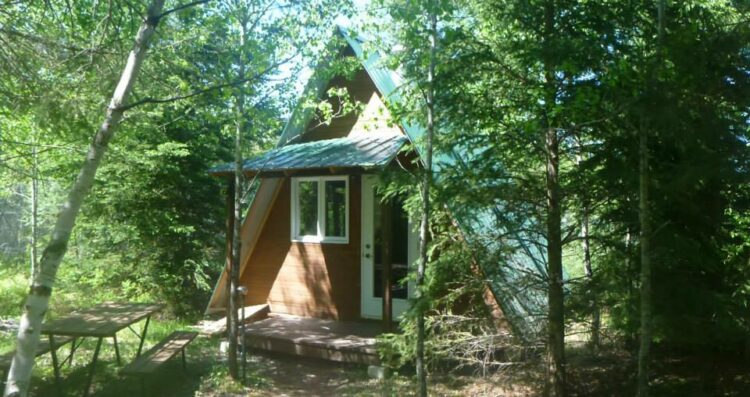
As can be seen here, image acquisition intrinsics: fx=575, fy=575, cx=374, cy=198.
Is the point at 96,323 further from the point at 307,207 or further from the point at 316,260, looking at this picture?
the point at 307,207

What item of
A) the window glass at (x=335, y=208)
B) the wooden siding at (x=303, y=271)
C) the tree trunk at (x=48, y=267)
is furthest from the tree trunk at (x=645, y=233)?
the window glass at (x=335, y=208)

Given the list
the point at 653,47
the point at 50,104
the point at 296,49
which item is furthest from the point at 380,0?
the point at 50,104

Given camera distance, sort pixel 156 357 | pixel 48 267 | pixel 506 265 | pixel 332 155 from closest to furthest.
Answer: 1. pixel 48 267
2. pixel 506 265
3. pixel 156 357
4. pixel 332 155

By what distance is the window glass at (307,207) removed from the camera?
9.61 m

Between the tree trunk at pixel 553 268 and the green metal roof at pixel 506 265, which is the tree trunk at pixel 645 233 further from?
the green metal roof at pixel 506 265

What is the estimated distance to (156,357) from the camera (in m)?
6.61

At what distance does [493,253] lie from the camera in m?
5.79

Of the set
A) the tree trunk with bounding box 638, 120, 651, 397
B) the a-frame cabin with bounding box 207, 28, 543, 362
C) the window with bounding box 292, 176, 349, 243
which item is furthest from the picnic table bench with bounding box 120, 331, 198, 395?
the tree trunk with bounding box 638, 120, 651, 397

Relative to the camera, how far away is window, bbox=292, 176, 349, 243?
9.28 m

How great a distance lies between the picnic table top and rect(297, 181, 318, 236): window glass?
8.80 feet

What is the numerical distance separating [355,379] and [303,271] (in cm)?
275

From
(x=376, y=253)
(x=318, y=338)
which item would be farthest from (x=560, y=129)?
(x=318, y=338)

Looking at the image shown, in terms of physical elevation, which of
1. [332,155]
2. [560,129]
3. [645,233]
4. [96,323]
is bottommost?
[96,323]

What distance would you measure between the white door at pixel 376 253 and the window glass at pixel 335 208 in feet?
1.43
